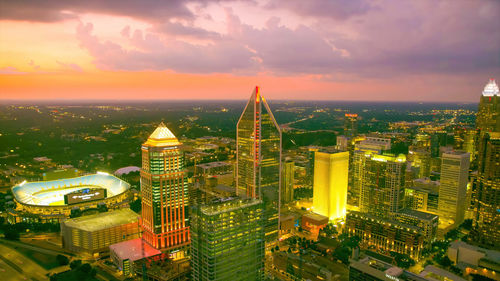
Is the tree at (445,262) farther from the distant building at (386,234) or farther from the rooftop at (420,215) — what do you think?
the rooftop at (420,215)

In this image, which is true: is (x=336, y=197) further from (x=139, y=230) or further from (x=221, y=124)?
(x=221, y=124)

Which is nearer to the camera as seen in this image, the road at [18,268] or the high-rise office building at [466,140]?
the road at [18,268]

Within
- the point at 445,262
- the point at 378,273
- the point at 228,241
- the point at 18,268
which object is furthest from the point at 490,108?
the point at 18,268

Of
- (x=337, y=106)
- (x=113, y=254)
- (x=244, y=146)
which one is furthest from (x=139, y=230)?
(x=337, y=106)

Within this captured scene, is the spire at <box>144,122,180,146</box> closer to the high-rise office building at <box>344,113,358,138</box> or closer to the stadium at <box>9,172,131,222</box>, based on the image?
the stadium at <box>9,172,131,222</box>

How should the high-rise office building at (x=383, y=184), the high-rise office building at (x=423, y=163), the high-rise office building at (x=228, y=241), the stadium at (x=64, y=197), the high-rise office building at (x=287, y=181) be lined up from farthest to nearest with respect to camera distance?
the high-rise office building at (x=423, y=163) < the high-rise office building at (x=287, y=181) < the stadium at (x=64, y=197) < the high-rise office building at (x=383, y=184) < the high-rise office building at (x=228, y=241)

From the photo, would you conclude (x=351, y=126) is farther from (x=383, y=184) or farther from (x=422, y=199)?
(x=383, y=184)

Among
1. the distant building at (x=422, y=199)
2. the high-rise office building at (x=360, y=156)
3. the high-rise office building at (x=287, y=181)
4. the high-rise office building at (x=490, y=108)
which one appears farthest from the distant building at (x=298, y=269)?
the high-rise office building at (x=490, y=108)

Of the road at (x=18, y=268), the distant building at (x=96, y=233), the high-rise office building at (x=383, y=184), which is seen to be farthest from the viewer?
the high-rise office building at (x=383, y=184)
